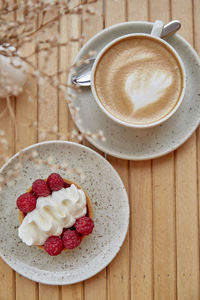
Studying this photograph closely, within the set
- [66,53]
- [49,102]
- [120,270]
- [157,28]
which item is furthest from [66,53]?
[120,270]

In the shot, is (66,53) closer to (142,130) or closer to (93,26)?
(93,26)

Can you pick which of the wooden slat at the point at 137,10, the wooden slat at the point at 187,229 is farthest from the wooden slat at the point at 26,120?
the wooden slat at the point at 187,229

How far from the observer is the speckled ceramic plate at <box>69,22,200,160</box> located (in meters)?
0.90

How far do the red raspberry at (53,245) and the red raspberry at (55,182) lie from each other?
116 millimetres

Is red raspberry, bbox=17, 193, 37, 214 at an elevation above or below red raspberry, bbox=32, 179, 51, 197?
below

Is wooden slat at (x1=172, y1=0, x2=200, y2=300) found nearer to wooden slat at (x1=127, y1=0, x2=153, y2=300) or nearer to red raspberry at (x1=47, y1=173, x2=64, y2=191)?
wooden slat at (x1=127, y1=0, x2=153, y2=300)

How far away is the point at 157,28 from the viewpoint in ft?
2.81

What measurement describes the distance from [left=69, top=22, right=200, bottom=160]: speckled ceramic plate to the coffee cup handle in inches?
1.7

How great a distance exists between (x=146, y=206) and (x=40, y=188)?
0.95 feet

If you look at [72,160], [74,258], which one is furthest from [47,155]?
[74,258]

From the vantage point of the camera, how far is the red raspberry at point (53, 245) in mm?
847

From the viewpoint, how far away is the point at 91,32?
0.96 metres

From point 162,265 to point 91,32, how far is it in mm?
637

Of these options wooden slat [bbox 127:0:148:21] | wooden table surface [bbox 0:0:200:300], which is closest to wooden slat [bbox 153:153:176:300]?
wooden table surface [bbox 0:0:200:300]
